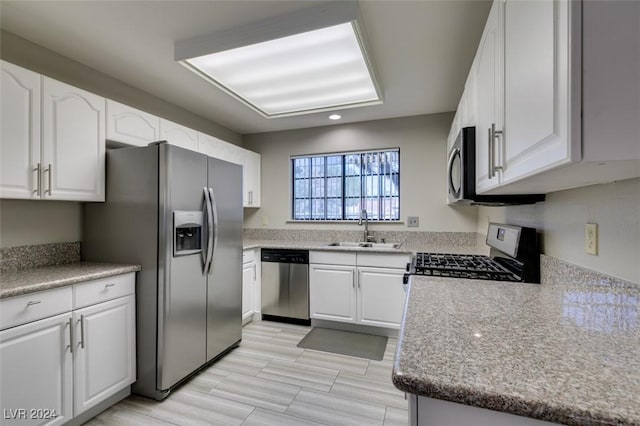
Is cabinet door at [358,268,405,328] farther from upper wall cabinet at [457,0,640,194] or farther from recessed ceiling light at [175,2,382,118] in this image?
upper wall cabinet at [457,0,640,194]

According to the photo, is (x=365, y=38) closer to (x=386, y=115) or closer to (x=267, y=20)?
(x=267, y=20)

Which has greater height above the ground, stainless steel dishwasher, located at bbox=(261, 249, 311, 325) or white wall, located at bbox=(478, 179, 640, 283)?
white wall, located at bbox=(478, 179, 640, 283)

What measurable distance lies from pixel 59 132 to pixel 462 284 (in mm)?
2524

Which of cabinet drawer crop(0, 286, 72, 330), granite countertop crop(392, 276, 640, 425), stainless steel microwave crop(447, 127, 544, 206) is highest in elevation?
stainless steel microwave crop(447, 127, 544, 206)

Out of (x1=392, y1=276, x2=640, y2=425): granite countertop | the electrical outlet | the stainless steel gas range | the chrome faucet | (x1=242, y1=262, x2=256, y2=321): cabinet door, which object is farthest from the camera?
the chrome faucet

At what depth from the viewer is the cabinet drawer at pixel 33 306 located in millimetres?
1375

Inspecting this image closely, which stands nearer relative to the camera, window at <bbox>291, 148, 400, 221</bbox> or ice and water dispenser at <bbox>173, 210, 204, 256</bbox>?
ice and water dispenser at <bbox>173, 210, 204, 256</bbox>

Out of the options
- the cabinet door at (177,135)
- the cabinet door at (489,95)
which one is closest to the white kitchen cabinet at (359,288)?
the cabinet door at (489,95)

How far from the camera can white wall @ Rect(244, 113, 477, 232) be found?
130 inches

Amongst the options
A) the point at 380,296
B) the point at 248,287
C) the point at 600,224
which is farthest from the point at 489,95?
the point at 248,287

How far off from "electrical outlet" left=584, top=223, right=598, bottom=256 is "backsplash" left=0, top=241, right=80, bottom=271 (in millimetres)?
3024

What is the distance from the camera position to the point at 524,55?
2.85 ft

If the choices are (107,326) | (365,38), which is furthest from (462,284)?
(107,326)

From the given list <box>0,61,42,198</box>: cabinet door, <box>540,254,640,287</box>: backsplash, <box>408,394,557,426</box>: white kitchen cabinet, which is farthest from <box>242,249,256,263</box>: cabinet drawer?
<box>408,394,557,426</box>: white kitchen cabinet
